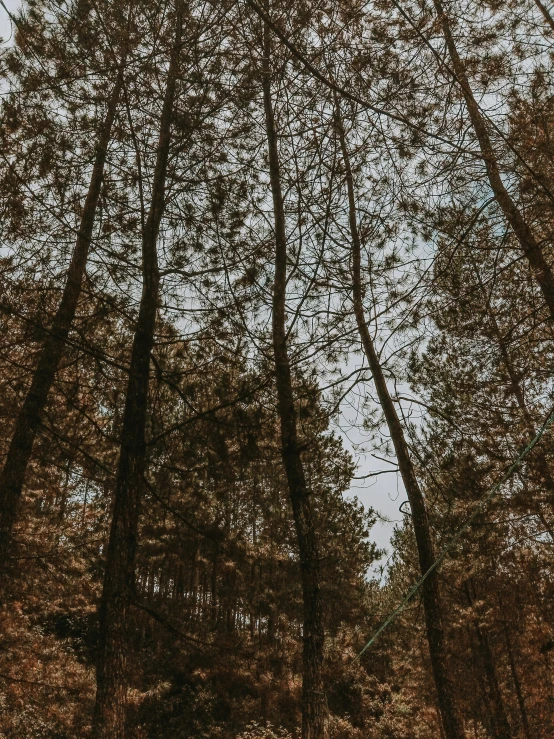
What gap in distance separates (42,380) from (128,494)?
214 centimetres

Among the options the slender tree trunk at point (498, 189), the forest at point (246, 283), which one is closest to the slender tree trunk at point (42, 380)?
the forest at point (246, 283)

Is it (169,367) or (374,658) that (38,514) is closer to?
(169,367)

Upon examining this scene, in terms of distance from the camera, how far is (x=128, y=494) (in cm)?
410

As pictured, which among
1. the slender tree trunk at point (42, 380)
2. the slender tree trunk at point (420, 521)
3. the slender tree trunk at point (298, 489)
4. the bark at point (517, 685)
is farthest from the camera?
the bark at point (517, 685)

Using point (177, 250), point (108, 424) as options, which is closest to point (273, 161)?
point (177, 250)

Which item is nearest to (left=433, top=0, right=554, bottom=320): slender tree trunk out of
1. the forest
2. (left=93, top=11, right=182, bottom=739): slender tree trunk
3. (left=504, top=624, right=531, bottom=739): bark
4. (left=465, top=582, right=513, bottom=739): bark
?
the forest

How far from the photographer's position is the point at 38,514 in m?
10.2

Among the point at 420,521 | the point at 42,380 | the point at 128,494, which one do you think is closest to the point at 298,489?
the point at 128,494

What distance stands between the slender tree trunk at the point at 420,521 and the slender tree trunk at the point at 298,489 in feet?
2.64

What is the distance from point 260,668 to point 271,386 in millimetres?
13258

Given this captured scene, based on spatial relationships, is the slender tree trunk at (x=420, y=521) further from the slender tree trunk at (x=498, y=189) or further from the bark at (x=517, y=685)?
the bark at (x=517, y=685)

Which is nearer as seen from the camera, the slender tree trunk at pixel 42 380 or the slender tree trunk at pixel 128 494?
the slender tree trunk at pixel 128 494

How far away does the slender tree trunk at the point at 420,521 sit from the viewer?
572 cm

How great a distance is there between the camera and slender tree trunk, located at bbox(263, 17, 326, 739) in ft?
15.1
